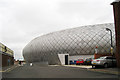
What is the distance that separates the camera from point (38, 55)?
68.2 m

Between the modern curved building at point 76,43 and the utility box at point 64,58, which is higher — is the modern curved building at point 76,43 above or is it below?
above

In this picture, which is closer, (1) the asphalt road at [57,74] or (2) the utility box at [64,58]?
(1) the asphalt road at [57,74]

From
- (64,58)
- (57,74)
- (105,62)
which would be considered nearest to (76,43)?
(64,58)

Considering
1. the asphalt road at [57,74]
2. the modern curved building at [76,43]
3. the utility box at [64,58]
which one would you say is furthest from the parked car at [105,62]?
the utility box at [64,58]

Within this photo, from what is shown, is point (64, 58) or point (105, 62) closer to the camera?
point (105, 62)

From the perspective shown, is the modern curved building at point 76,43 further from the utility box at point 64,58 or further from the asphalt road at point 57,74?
the asphalt road at point 57,74

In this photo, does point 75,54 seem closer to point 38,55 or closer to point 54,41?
point 54,41

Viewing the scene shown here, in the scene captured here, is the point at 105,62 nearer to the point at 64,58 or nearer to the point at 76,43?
the point at 64,58

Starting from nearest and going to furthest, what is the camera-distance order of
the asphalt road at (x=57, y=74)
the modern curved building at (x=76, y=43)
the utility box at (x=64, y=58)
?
the asphalt road at (x=57, y=74), the utility box at (x=64, y=58), the modern curved building at (x=76, y=43)

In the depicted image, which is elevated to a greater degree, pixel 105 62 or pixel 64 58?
pixel 105 62

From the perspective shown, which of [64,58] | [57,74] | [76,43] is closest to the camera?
[57,74]

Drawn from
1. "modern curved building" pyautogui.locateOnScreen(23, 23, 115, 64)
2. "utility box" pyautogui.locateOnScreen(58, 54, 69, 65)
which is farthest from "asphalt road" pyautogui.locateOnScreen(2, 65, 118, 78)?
"modern curved building" pyautogui.locateOnScreen(23, 23, 115, 64)

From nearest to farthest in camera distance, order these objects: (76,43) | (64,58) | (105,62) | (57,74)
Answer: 1. (57,74)
2. (105,62)
3. (64,58)
4. (76,43)

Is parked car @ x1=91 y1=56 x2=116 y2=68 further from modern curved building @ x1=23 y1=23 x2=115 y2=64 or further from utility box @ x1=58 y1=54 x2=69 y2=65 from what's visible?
utility box @ x1=58 y1=54 x2=69 y2=65
